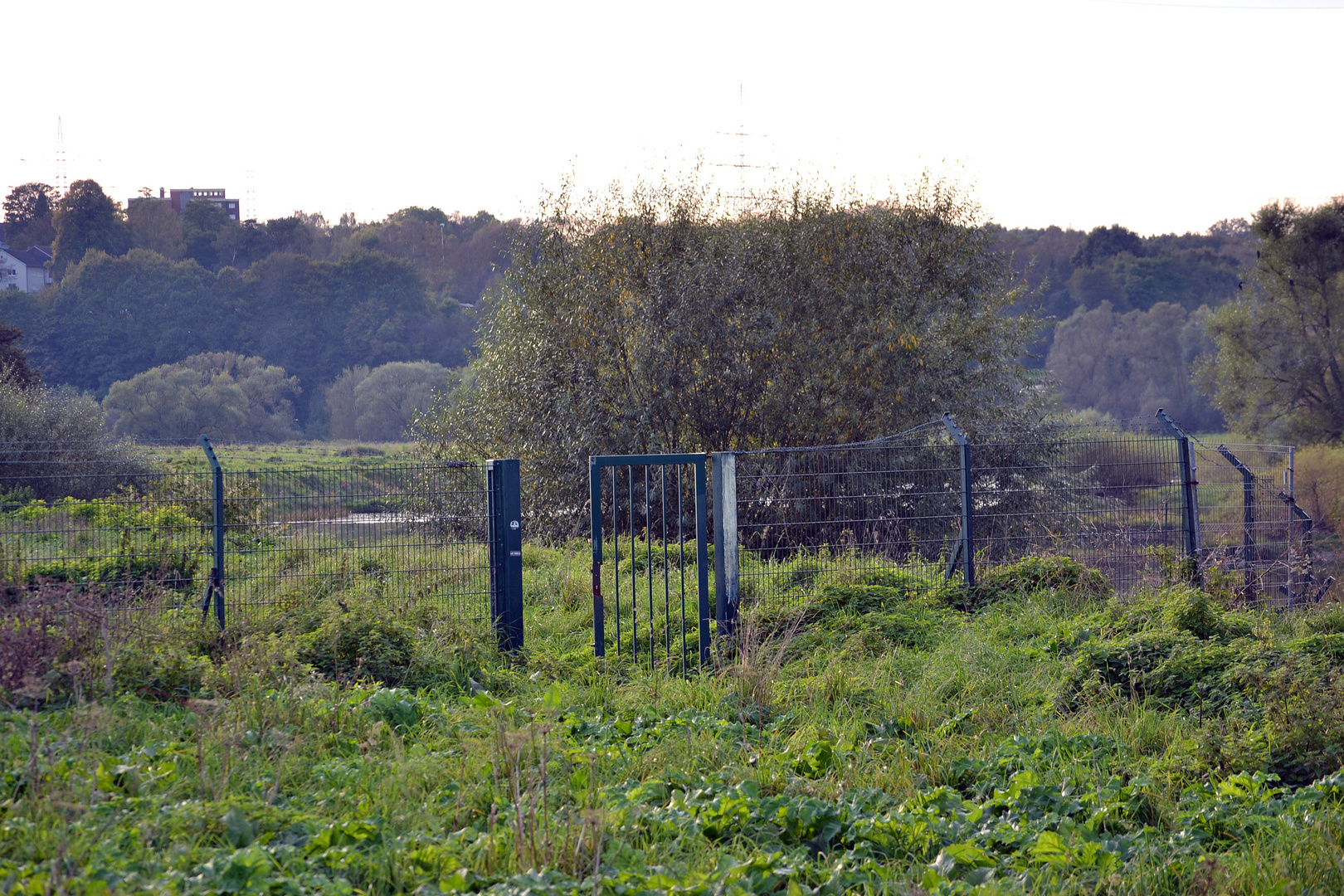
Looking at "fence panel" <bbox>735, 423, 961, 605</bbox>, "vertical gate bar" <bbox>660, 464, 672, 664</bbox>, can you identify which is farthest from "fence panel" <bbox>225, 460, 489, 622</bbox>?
"fence panel" <bbox>735, 423, 961, 605</bbox>

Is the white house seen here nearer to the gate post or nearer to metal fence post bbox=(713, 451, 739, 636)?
metal fence post bbox=(713, 451, 739, 636)

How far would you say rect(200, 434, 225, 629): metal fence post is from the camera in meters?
7.37

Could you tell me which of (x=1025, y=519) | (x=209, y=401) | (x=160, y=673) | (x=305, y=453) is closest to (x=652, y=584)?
(x=160, y=673)

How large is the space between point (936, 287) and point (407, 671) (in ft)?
39.3

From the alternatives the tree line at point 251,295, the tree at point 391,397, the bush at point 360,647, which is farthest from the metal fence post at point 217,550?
the tree line at point 251,295

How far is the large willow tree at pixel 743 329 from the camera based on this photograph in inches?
553

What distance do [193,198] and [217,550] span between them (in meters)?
85.2

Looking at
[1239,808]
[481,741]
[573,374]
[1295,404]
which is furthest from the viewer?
[1295,404]

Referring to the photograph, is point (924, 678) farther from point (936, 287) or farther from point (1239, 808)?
point (936, 287)

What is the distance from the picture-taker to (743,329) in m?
14.0

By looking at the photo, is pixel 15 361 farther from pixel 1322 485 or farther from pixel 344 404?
pixel 1322 485

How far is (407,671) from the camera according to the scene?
20.5 feet

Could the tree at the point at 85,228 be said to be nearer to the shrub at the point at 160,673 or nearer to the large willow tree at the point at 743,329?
the large willow tree at the point at 743,329

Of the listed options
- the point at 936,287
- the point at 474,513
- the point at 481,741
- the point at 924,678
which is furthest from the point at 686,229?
the point at 481,741
